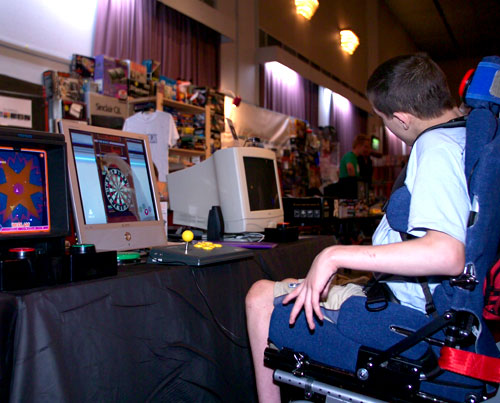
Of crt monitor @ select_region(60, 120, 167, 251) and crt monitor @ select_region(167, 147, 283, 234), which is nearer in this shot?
crt monitor @ select_region(60, 120, 167, 251)

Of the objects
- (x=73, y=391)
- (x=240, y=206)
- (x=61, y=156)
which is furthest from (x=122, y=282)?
(x=240, y=206)

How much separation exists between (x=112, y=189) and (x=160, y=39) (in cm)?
429

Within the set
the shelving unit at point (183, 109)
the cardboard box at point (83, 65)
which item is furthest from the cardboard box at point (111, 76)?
the shelving unit at point (183, 109)

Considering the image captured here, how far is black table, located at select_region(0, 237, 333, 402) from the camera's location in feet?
2.91

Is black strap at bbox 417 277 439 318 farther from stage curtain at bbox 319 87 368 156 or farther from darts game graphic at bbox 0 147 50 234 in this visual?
stage curtain at bbox 319 87 368 156

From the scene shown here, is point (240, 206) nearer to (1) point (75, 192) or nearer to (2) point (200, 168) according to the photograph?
(2) point (200, 168)

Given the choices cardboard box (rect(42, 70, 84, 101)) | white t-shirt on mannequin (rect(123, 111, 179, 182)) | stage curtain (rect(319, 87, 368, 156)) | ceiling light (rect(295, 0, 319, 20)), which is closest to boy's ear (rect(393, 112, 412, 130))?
cardboard box (rect(42, 70, 84, 101))

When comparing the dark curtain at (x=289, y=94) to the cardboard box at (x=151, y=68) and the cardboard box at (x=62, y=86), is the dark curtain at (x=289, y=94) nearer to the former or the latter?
the cardboard box at (x=151, y=68)

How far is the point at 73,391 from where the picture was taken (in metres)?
0.94

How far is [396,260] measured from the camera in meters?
0.95

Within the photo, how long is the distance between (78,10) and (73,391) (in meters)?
4.33

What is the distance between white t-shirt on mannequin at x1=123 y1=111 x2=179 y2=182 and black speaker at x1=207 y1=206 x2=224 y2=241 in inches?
102

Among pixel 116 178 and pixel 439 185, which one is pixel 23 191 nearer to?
pixel 116 178

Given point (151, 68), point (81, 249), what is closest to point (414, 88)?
point (81, 249)
